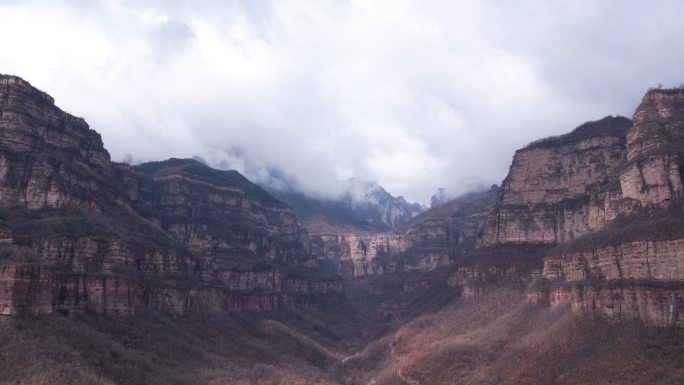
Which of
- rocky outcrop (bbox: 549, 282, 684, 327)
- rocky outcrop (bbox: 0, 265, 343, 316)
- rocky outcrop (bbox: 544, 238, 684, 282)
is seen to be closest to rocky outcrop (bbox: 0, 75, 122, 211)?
rocky outcrop (bbox: 0, 265, 343, 316)

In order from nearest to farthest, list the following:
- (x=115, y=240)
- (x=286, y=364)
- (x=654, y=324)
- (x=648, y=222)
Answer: (x=654, y=324) < (x=648, y=222) < (x=115, y=240) < (x=286, y=364)

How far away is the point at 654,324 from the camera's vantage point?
9575 cm

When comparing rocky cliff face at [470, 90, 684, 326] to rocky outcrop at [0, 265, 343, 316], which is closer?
rocky outcrop at [0, 265, 343, 316]

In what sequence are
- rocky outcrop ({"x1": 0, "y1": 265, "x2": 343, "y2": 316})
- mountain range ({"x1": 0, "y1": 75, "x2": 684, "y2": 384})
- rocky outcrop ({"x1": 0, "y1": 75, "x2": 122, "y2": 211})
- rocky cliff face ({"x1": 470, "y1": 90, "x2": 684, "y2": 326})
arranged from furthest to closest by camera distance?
rocky outcrop ({"x1": 0, "y1": 75, "x2": 122, "y2": 211}) → rocky cliff face ({"x1": 470, "y1": 90, "x2": 684, "y2": 326}) → mountain range ({"x1": 0, "y1": 75, "x2": 684, "y2": 384}) → rocky outcrop ({"x1": 0, "y1": 265, "x2": 343, "y2": 316})

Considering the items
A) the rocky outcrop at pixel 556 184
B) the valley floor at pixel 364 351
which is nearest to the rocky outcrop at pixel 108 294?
the valley floor at pixel 364 351

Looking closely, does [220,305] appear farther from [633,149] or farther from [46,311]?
[633,149]

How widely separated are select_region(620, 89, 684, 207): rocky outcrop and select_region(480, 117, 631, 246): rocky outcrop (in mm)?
30090

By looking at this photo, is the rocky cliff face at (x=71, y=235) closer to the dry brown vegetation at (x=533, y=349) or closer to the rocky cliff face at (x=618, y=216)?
the dry brown vegetation at (x=533, y=349)

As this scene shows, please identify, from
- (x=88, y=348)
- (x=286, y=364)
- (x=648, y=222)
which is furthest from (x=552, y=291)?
(x=88, y=348)

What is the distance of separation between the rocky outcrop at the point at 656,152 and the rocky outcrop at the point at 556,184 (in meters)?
30.1

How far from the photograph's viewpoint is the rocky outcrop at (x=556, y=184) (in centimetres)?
16400

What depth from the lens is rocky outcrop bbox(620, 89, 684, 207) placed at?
111m

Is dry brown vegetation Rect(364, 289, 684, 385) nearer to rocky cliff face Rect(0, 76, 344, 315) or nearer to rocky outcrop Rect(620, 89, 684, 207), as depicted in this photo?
rocky outcrop Rect(620, 89, 684, 207)

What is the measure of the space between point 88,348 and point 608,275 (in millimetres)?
92658
